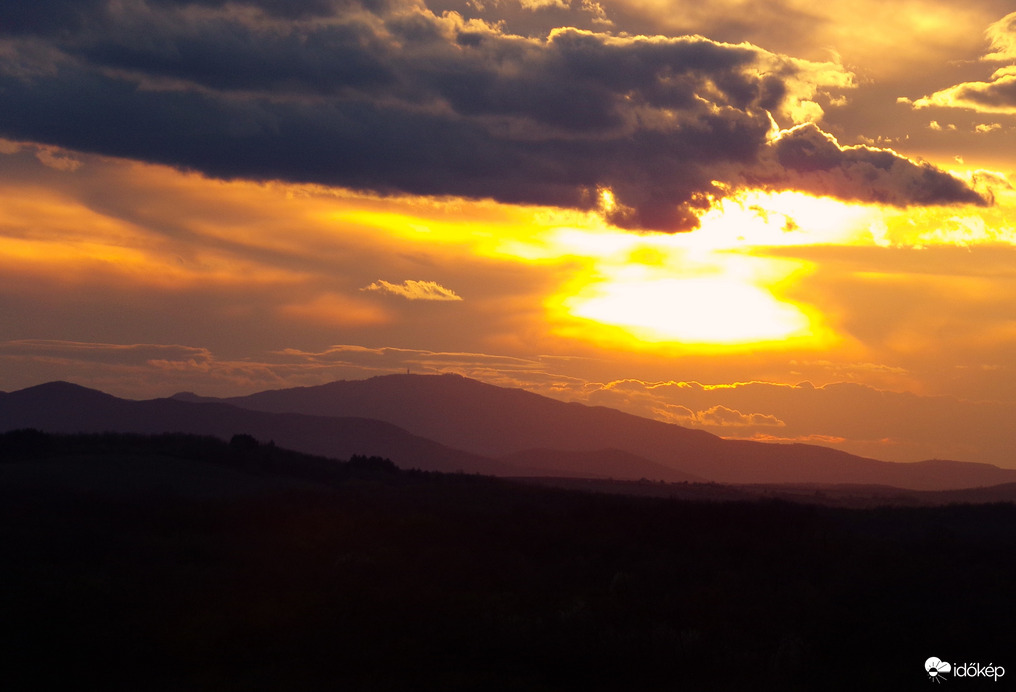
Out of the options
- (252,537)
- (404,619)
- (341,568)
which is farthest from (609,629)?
(252,537)

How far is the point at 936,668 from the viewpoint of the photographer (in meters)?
17.5

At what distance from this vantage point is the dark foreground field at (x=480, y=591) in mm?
17688

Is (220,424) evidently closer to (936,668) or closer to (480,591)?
(480,591)

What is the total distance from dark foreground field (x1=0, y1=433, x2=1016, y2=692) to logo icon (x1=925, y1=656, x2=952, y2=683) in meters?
0.24

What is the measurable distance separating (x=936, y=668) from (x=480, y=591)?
1069 cm

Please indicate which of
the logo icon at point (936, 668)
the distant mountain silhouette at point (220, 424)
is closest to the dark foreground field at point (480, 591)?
the logo icon at point (936, 668)

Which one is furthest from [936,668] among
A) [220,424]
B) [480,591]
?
[220,424]

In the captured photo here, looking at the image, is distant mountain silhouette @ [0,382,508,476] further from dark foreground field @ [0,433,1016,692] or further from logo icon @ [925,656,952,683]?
logo icon @ [925,656,952,683]

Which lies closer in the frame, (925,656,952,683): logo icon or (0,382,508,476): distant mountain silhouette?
(925,656,952,683): logo icon

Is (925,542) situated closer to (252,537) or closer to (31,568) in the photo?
(252,537)

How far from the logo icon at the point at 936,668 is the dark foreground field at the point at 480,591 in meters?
0.24

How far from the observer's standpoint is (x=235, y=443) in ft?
175

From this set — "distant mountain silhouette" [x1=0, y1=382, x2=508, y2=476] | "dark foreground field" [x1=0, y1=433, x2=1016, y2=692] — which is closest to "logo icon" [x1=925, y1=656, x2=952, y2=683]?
"dark foreground field" [x1=0, y1=433, x2=1016, y2=692]

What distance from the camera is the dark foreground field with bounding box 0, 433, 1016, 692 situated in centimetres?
1769
